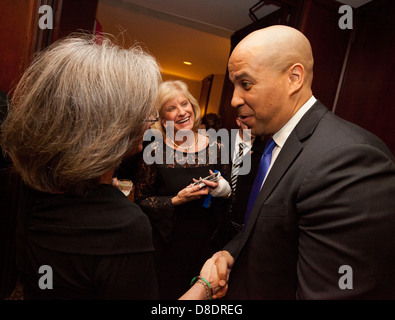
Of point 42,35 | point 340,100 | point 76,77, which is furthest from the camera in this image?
point 340,100

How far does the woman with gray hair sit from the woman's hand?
1063 mm

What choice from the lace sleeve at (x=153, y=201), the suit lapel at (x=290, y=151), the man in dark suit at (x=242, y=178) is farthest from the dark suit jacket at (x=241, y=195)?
the suit lapel at (x=290, y=151)

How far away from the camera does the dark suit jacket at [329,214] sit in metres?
0.75

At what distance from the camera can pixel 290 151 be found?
98cm

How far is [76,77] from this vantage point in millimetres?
702

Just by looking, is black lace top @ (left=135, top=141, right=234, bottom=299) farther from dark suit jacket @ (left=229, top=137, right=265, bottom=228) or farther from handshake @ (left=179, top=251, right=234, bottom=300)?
handshake @ (left=179, top=251, right=234, bottom=300)

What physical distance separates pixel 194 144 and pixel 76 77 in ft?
4.98

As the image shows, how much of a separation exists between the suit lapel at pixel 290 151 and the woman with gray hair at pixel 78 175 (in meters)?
0.47

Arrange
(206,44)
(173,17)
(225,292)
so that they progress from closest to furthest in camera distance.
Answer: (225,292) < (173,17) < (206,44)

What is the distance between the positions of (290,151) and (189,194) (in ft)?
3.22

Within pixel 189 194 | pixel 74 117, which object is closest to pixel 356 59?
pixel 189 194

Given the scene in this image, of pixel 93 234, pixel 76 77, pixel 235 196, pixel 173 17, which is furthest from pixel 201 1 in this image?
pixel 93 234

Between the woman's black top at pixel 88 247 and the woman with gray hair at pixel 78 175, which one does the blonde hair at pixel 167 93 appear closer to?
the woman with gray hair at pixel 78 175
